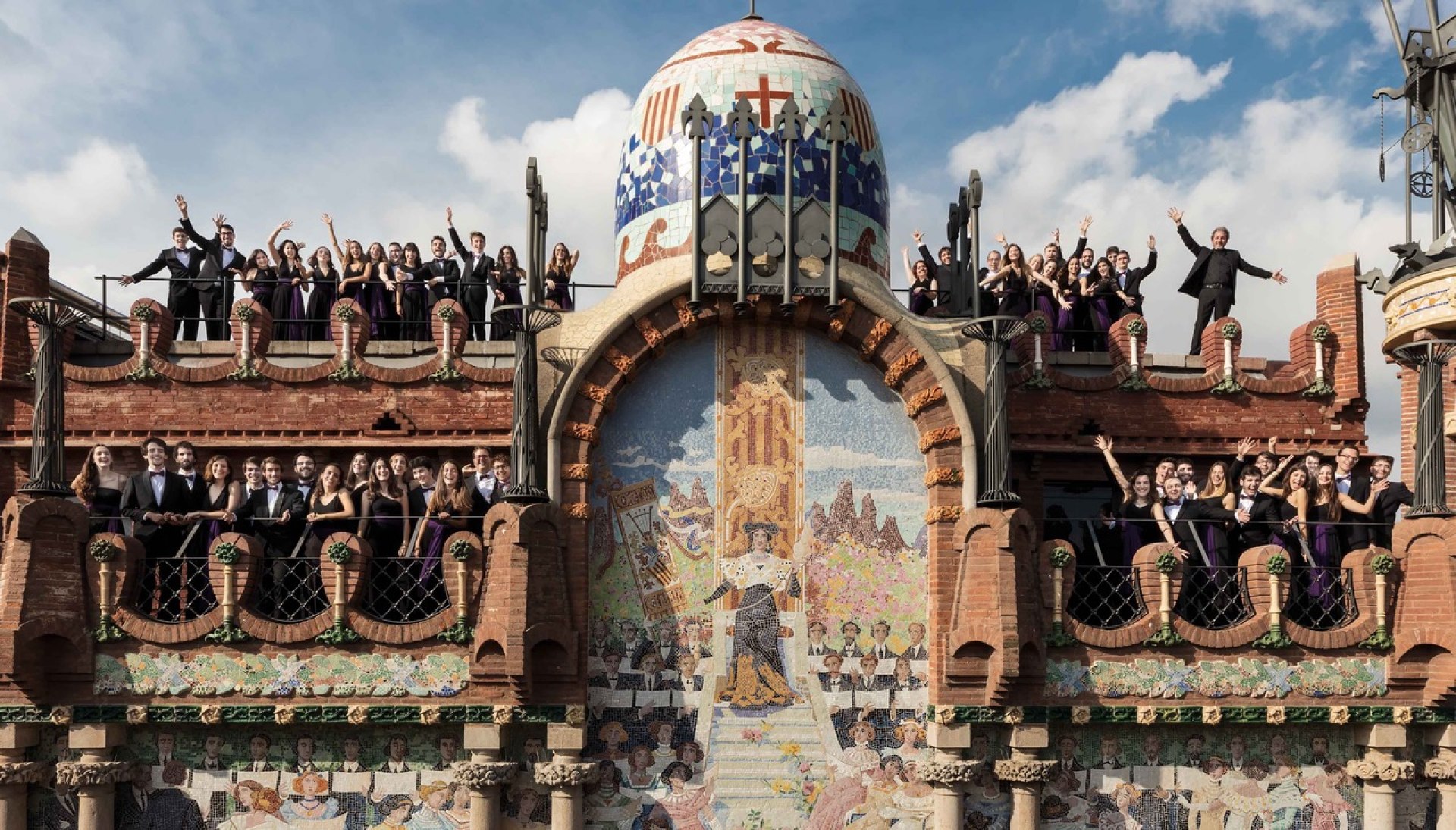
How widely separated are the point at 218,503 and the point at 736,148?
245 inches

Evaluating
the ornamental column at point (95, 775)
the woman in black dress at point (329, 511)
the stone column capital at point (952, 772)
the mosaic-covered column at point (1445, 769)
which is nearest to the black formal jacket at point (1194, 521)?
the mosaic-covered column at point (1445, 769)

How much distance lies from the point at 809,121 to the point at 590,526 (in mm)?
4843

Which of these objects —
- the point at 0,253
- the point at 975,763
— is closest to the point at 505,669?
the point at 975,763

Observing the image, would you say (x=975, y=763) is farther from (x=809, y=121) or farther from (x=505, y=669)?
(x=809, y=121)

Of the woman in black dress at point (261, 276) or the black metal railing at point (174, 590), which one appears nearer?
the black metal railing at point (174, 590)

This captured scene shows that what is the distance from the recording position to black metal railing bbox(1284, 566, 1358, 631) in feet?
46.7

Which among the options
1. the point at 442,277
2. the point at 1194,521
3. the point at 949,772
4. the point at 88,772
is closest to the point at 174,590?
the point at 88,772

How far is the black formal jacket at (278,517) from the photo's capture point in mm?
13875

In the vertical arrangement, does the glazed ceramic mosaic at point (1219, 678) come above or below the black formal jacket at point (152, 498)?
below

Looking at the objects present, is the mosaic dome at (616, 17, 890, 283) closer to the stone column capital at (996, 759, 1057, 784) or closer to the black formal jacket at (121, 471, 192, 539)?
the black formal jacket at (121, 471, 192, 539)

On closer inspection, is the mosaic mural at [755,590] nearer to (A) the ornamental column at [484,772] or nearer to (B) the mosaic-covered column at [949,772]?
(B) the mosaic-covered column at [949,772]

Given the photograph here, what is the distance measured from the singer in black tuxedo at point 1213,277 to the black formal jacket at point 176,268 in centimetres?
1124

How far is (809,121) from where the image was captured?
1527 centimetres

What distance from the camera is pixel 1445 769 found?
1426 cm
